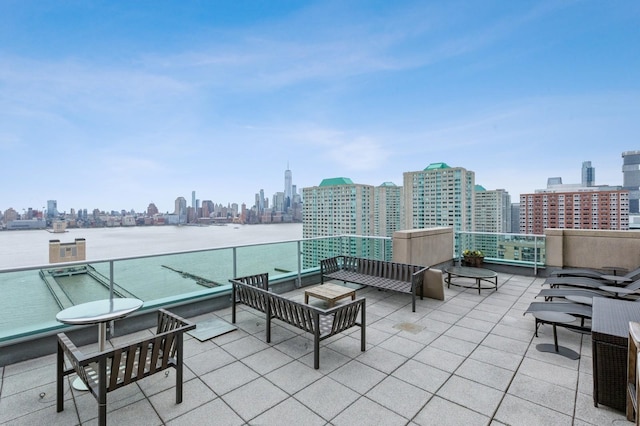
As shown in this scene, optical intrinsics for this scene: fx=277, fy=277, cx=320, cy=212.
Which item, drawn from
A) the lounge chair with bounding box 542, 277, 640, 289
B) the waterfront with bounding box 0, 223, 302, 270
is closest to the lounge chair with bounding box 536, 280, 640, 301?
the lounge chair with bounding box 542, 277, 640, 289

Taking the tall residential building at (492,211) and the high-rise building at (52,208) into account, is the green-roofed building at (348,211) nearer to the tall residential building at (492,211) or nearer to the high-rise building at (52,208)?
the tall residential building at (492,211)

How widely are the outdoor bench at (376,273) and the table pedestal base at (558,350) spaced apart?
1887 millimetres

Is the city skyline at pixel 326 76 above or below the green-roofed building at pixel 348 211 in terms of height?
above

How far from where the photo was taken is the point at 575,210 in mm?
16766

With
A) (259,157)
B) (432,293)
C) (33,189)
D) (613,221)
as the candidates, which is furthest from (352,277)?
(33,189)

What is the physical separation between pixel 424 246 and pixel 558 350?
395 cm

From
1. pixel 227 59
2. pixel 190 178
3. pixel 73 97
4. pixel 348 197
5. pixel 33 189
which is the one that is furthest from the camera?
pixel 190 178

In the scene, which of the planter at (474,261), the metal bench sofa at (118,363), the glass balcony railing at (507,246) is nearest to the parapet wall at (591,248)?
the glass balcony railing at (507,246)

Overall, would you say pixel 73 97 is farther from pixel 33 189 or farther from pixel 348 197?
pixel 33 189

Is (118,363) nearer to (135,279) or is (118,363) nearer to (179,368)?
(179,368)

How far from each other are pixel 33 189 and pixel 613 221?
49209 millimetres

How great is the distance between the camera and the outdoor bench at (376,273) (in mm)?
5479

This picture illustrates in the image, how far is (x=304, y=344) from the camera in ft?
12.8

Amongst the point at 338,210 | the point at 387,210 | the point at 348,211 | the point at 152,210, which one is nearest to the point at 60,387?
the point at 338,210
